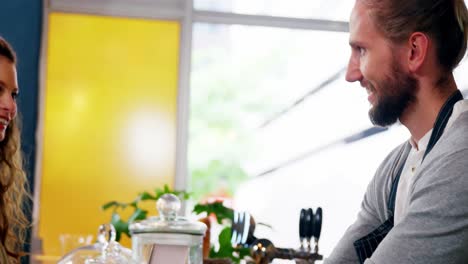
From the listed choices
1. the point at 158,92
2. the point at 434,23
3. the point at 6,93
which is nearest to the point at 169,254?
the point at 434,23

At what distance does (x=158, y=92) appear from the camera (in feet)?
20.9

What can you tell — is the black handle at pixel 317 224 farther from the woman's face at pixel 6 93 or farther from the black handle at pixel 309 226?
the woman's face at pixel 6 93

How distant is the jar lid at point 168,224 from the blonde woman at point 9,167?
56.4 inches

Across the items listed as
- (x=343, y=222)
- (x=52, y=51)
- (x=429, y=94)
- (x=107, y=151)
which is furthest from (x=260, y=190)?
(x=429, y=94)

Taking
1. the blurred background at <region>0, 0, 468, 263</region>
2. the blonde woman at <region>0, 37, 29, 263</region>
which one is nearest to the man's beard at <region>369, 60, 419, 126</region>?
the blonde woman at <region>0, 37, 29, 263</region>

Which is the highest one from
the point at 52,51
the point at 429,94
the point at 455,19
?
the point at 52,51

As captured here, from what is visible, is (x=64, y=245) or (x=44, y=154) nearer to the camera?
(x=64, y=245)

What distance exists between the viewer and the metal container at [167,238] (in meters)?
1.29

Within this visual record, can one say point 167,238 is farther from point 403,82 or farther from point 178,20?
point 178,20

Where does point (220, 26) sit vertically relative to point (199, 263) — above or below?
above

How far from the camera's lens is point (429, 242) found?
1.46 meters

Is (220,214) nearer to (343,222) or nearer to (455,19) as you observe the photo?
(455,19)

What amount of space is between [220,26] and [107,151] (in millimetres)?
1308

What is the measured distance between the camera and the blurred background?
20.6 feet
